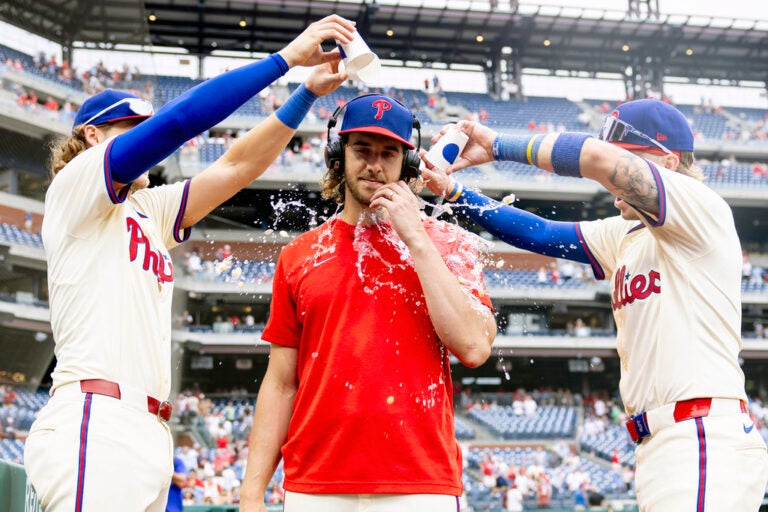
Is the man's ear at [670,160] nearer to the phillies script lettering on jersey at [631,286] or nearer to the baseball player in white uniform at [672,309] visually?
the baseball player in white uniform at [672,309]

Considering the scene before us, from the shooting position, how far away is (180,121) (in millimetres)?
2797

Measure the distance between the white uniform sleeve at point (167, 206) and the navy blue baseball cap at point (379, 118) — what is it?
1.05 metres

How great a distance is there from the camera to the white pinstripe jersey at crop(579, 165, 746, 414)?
10.1ft

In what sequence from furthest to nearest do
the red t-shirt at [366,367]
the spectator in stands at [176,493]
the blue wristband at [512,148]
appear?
1. the spectator in stands at [176,493]
2. the blue wristband at [512,148]
3. the red t-shirt at [366,367]

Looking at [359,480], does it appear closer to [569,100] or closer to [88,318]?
[88,318]

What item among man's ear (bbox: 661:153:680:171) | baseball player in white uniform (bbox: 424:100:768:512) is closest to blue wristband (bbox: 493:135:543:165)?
baseball player in white uniform (bbox: 424:100:768:512)

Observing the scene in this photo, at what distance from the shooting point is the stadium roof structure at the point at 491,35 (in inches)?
1352

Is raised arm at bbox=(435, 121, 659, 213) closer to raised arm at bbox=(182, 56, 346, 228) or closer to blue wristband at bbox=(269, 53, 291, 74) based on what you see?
raised arm at bbox=(182, 56, 346, 228)

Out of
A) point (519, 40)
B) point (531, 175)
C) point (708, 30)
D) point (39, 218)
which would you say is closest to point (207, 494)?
point (39, 218)

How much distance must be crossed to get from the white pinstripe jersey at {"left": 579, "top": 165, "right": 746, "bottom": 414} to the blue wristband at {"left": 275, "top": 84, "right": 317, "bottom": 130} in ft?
4.56

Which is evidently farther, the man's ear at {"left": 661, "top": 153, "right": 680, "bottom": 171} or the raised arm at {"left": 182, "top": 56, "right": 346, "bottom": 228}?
the man's ear at {"left": 661, "top": 153, "right": 680, "bottom": 171}

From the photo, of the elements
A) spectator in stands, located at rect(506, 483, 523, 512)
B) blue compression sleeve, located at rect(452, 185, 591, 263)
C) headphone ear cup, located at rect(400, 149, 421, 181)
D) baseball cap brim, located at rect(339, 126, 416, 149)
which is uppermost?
baseball cap brim, located at rect(339, 126, 416, 149)

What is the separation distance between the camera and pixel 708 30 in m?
37.6

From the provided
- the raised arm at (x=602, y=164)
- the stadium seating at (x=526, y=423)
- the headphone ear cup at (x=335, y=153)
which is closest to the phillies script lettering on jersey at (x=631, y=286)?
the raised arm at (x=602, y=164)
